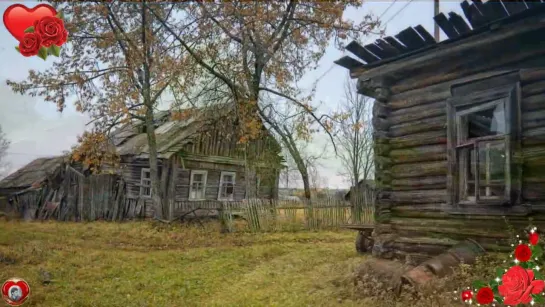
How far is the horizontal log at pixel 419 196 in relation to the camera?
12.9 ft

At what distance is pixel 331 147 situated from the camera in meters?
3.63

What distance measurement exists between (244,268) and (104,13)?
11.3ft

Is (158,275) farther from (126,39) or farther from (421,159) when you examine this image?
(421,159)

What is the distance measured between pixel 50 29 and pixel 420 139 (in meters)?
3.52

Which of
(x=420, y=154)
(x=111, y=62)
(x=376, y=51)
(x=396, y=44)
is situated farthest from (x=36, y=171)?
(x=420, y=154)

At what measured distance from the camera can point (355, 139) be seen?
3639mm

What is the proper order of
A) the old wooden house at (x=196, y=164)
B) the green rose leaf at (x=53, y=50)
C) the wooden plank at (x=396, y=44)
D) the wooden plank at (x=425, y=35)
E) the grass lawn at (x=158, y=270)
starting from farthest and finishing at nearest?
the old wooden house at (x=196, y=164)
the wooden plank at (x=396, y=44)
the wooden plank at (x=425, y=35)
the grass lawn at (x=158, y=270)
the green rose leaf at (x=53, y=50)

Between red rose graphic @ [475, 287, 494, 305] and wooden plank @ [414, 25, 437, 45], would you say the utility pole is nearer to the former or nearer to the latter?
wooden plank @ [414, 25, 437, 45]

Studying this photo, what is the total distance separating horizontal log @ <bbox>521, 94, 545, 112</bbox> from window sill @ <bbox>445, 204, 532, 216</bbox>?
788 mm

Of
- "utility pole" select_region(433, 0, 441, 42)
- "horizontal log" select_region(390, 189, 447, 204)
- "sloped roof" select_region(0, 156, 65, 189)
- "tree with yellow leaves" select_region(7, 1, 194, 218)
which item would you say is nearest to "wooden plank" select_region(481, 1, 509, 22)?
"utility pole" select_region(433, 0, 441, 42)

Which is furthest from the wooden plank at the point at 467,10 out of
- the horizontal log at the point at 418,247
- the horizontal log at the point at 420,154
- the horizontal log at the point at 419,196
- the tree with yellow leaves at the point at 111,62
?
the tree with yellow leaves at the point at 111,62

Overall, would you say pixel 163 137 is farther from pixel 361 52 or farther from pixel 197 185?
pixel 361 52

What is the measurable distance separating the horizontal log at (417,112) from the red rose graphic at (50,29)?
11.0 ft

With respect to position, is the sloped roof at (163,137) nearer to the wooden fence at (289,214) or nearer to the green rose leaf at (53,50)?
the wooden fence at (289,214)
